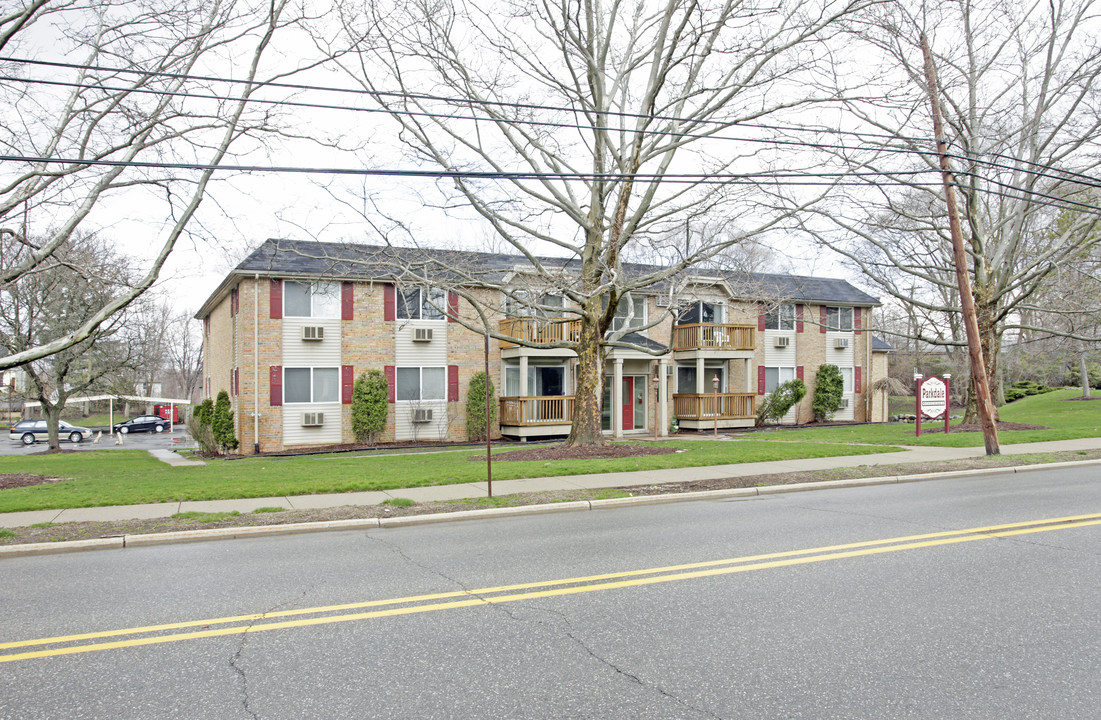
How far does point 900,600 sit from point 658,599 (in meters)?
1.74

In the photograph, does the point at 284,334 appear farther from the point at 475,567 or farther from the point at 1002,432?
the point at 1002,432

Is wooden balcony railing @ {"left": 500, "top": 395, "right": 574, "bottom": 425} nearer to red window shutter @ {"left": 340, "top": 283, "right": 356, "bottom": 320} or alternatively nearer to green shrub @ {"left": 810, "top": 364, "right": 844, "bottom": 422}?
red window shutter @ {"left": 340, "top": 283, "right": 356, "bottom": 320}

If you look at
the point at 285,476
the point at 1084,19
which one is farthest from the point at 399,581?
the point at 1084,19

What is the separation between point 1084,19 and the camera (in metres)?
19.4

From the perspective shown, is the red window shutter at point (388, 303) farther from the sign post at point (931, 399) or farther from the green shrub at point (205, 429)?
the sign post at point (931, 399)

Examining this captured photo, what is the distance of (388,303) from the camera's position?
24.8 metres

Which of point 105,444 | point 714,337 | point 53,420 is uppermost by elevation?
point 714,337

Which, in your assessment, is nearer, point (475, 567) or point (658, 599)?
point (658, 599)

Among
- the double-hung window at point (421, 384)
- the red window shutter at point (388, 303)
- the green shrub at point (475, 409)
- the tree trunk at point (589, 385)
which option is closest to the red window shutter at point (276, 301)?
the red window shutter at point (388, 303)

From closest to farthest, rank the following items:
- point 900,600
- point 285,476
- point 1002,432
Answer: point 900,600 → point 285,476 → point 1002,432

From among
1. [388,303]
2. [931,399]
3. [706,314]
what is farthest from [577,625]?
[706,314]

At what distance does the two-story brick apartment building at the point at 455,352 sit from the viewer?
75.5 ft

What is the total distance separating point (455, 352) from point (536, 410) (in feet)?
11.4

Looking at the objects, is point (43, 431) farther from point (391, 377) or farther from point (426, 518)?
point (426, 518)
